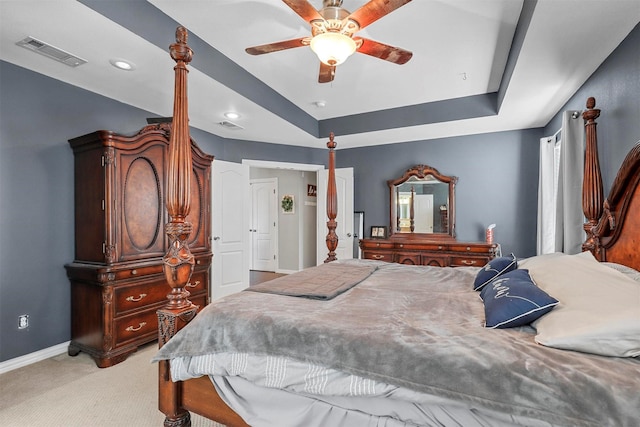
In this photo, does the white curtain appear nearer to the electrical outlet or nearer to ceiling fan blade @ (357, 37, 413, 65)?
ceiling fan blade @ (357, 37, 413, 65)

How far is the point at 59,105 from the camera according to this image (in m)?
2.91

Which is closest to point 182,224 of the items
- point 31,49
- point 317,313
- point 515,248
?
point 317,313

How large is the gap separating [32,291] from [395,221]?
4391 mm

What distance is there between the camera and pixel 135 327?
114 inches

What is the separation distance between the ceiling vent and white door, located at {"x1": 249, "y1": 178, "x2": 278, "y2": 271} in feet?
15.3

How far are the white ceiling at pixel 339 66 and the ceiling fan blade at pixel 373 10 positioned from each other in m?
0.50

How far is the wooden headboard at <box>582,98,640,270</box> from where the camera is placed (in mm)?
1719

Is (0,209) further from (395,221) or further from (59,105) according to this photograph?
(395,221)

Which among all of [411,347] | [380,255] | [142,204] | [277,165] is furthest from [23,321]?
[380,255]

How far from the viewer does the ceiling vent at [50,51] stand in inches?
88.0

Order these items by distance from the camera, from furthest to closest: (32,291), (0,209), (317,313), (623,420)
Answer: (32,291) < (0,209) < (317,313) < (623,420)

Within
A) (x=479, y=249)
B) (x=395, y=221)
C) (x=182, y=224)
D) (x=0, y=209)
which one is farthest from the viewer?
(x=395, y=221)

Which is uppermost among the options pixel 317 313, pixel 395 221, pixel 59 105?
pixel 59 105

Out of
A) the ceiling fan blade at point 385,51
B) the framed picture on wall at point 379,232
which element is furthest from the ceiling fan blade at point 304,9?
the framed picture on wall at point 379,232
